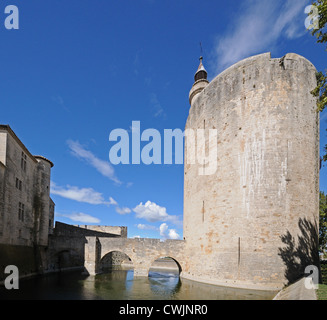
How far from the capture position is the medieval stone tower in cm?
1485

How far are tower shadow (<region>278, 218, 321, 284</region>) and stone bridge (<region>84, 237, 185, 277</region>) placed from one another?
32.0ft

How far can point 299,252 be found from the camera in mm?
14625

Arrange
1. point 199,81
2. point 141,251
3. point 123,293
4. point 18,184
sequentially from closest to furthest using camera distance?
1. point 123,293
2. point 18,184
3. point 141,251
4. point 199,81

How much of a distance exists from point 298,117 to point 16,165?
2226cm

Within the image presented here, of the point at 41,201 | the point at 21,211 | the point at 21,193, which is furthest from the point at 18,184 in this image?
the point at 41,201

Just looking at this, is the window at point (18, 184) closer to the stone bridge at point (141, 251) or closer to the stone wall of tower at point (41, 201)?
the stone wall of tower at point (41, 201)

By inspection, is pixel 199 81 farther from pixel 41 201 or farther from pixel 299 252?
pixel 41 201

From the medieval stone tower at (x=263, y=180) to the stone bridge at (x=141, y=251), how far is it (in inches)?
125

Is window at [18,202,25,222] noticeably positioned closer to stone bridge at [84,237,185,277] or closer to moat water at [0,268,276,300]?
moat water at [0,268,276,300]

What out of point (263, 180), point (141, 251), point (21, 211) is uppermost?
point (263, 180)

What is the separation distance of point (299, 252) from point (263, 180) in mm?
5077

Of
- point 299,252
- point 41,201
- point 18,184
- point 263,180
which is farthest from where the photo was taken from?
point 41,201

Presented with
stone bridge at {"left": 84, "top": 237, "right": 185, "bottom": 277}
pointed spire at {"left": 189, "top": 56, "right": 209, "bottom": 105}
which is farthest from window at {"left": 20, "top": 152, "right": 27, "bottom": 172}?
pointed spire at {"left": 189, "top": 56, "right": 209, "bottom": 105}

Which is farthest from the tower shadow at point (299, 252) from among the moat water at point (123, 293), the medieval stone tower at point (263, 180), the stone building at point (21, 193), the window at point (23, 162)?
the window at point (23, 162)
